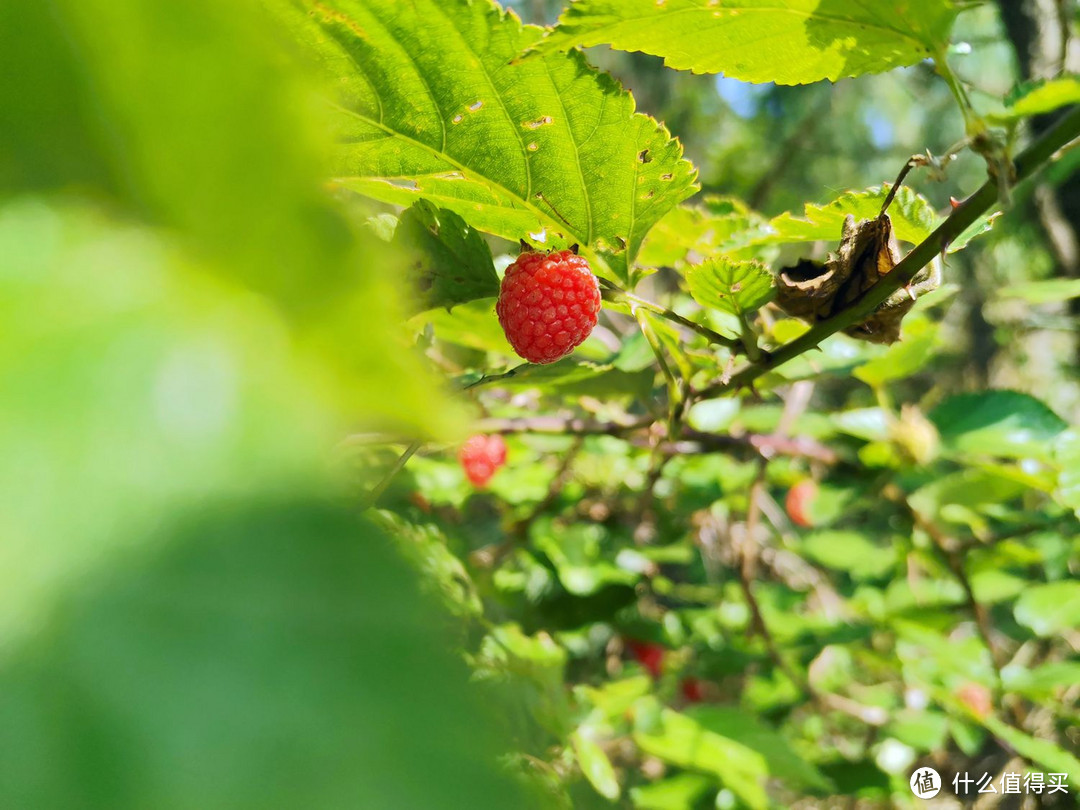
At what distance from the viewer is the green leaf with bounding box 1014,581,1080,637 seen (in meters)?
1.06

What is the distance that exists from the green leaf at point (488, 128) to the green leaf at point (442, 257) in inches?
0.6

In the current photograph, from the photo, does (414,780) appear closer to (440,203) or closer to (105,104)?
(105,104)

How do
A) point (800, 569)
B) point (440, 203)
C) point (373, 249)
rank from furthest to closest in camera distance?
1. point (800, 569)
2. point (440, 203)
3. point (373, 249)

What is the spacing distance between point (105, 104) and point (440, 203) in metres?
0.41

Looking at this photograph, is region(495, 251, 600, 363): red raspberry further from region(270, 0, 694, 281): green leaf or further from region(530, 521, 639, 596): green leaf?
region(530, 521, 639, 596): green leaf

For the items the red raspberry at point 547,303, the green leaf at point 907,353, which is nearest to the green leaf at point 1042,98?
the red raspberry at point 547,303

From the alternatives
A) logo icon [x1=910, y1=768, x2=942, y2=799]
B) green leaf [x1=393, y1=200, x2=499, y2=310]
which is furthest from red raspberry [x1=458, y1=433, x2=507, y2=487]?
logo icon [x1=910, y1=768, x2=942, y2=799]

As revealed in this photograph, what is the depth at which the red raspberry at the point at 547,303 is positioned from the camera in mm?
515

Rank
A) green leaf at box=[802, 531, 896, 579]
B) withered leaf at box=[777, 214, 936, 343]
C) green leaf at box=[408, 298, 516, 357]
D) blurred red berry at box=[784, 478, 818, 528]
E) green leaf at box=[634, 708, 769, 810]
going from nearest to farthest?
withered leaf at box=[777, 214, 936, 343] → green leaf at box=[408, 298, 516, 357] → green leaf at box=[634, 708, 769, 810] → green leaf at box=[802, 531, 896, 579] → blurred red berry at box=[784, 478, 818, 528]

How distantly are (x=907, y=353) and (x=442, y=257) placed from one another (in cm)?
64

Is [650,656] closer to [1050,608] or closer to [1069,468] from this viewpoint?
[1050,608]

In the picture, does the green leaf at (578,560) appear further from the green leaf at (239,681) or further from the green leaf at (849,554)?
the green leaf at (239,681)

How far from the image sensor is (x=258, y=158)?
0.11m

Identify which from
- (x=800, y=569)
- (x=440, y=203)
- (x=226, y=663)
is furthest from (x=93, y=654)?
(x=800, y=569)
